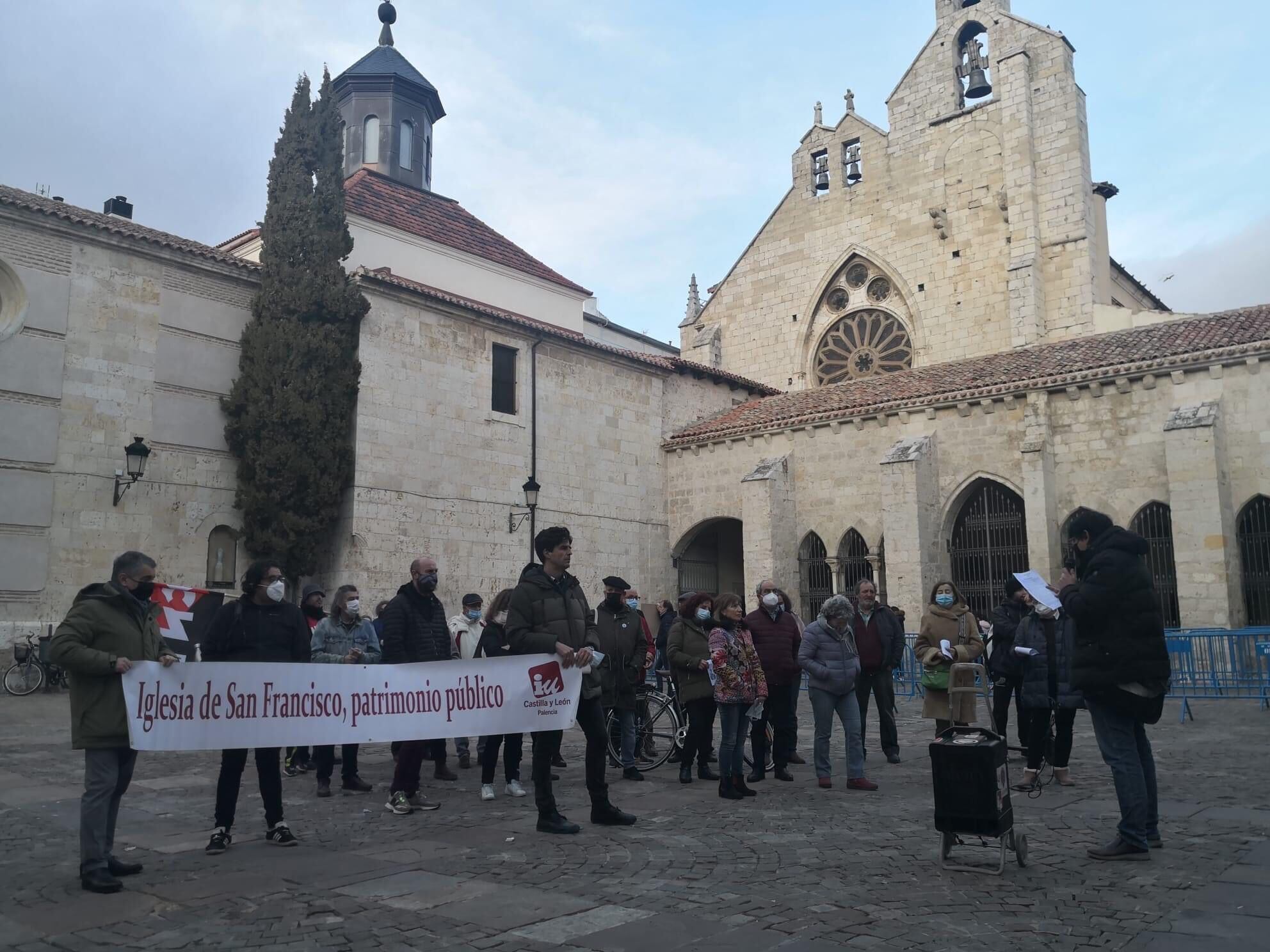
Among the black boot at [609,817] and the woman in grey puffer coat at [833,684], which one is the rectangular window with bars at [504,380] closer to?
the woman in grey puffer coat at [833,684]

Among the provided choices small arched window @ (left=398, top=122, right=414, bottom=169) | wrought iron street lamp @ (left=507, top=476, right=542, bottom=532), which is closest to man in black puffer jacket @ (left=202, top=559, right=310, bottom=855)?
wrought iron street lamp @ (left=507, top=476, right=542, bottom=532)

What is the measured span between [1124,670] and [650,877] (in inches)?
115

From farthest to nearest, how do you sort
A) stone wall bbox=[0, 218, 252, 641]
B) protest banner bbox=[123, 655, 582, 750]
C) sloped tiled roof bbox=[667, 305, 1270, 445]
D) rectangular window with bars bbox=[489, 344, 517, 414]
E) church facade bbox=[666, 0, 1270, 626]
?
rectangular window with bars bbox=[489, 344, 517, 414], sloped tiled roof bbox=[667, 305, 1270, 445], church facade bbox=[666, 0, 1270, 626], stone wall bbox=[0, 218, 252, 641], protest banner bbox=[123, 655, 582, 750]

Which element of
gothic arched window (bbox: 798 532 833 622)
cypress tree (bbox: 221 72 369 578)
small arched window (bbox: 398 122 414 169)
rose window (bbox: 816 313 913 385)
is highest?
small arched window (bbox: 398 122 414 169)

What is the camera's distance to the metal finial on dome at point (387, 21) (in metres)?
33.5

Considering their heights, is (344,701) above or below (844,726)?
above

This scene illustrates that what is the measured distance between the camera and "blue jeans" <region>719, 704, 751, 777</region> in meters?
8.08

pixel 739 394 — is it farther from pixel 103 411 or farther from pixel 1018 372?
pixel 103 411

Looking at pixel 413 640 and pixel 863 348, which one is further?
pixel 863 348

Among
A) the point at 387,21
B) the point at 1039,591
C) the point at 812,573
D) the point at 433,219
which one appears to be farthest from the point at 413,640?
the point at 387,21

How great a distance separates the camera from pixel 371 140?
30078mm

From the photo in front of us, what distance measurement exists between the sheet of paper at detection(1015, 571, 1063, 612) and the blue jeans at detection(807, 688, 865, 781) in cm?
171

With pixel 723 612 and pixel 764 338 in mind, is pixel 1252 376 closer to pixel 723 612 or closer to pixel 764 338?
pixel 723 612

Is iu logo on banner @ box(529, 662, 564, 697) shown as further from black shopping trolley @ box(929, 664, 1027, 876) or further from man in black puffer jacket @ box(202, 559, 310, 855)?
black shopping trolley @ box(929, 664, 1027, 876)
